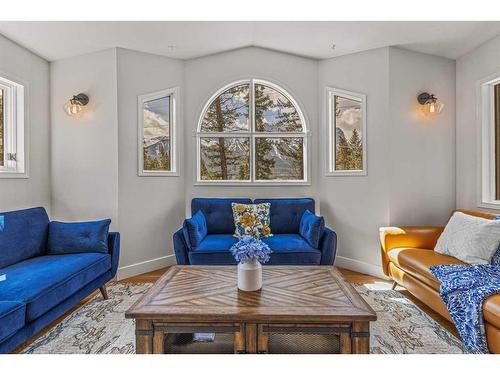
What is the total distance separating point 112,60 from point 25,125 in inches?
46.5

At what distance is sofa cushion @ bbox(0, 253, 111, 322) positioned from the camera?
1995 millimetres

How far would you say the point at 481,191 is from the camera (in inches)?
135

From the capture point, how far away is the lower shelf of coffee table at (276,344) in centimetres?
178

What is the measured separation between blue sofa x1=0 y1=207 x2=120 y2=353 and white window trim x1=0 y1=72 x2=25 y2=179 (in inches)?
27.4

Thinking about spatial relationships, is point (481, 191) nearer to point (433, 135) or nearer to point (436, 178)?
point (436, 178)

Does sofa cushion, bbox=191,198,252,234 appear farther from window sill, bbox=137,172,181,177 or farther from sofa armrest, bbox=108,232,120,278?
sofa armrest, bbox=108,232,120,278

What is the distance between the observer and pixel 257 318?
1.68 meters

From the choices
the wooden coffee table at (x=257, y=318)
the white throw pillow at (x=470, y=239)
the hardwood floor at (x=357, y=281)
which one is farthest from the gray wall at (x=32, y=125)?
the white throw pillow at (x=470, y=239)

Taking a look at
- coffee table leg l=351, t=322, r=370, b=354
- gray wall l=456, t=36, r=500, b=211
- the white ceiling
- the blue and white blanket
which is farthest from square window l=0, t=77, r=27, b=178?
gray wall l=456, t=36, r=500, b=211

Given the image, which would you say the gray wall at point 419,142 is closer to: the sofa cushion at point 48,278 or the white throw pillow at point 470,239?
the white throw pillow at point 470,239

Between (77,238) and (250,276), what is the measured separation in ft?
6.14

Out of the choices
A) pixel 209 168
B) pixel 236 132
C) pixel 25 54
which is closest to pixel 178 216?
pixel 209 168

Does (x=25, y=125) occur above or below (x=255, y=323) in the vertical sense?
above

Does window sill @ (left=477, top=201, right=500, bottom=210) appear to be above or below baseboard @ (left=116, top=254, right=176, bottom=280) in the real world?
above
